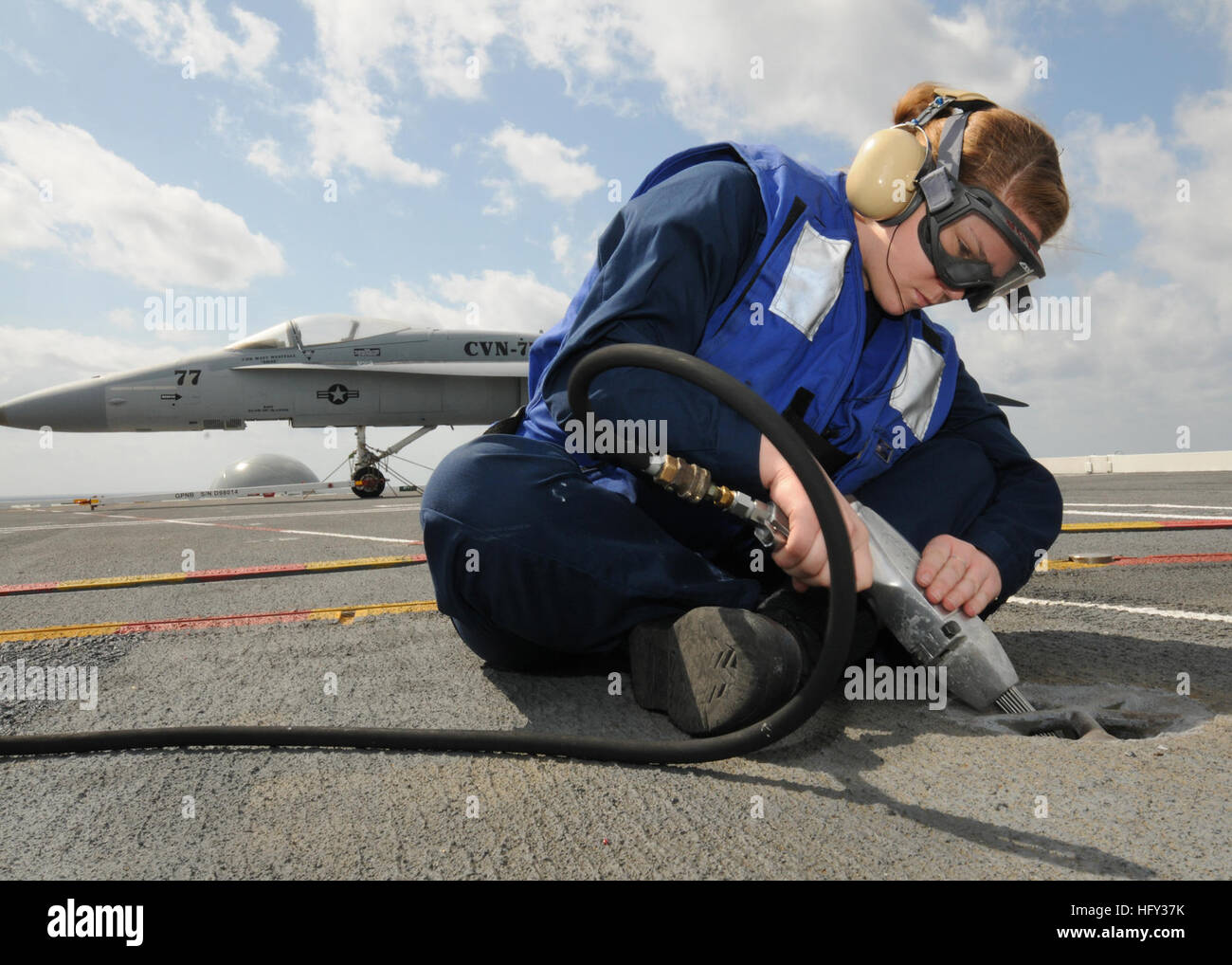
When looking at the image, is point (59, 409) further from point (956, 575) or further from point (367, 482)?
point (956, 575)

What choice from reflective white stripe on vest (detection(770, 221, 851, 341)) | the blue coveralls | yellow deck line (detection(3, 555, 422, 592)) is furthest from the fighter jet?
reflective white stripe on vest (detection(770, 221, 851, 341))

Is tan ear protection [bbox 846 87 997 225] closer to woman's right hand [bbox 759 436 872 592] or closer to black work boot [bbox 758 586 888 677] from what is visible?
woman's right hand [bbox 759 436 872 592]

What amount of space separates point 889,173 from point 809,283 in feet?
0.89

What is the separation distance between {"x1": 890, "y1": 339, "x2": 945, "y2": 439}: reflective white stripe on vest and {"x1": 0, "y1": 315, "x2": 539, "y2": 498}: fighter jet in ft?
37.4

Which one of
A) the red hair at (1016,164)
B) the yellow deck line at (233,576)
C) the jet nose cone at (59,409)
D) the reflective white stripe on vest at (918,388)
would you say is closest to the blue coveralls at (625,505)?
the reflective white stripe on vest at (918,388)

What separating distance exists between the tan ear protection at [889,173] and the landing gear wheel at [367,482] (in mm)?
12436

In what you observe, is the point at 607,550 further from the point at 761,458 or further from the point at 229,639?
the point at 229,639

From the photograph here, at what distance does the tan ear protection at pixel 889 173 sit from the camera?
1.45 m

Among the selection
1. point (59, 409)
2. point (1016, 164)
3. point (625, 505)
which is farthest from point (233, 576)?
point (59, 409)

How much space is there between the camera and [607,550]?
1.38 metres

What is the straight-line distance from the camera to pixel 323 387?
12.0 m

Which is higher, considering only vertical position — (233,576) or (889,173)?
(889,173)
